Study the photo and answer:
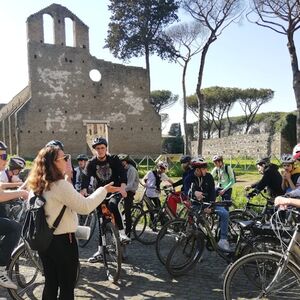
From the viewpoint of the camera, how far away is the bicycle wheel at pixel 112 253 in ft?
16.7

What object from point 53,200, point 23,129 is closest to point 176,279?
point 53,200

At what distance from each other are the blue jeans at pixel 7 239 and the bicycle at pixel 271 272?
234 cm

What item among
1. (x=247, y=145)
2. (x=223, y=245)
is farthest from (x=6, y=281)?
(x=247, y=145)

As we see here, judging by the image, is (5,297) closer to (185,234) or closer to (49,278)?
(49,278)

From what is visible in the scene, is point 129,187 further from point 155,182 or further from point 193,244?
point 193,244

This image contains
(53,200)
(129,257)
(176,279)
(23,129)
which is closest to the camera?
(53,200)

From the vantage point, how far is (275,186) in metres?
6.68

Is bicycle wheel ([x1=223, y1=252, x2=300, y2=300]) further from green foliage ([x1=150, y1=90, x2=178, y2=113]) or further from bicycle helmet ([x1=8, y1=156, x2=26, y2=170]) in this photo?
green foliage ([x1=150, y1=90, x2=178, y2=113])

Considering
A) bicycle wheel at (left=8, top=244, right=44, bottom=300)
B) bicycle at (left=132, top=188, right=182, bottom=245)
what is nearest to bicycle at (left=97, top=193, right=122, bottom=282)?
bicycle wheel at (left=8, top=244, right=44, bottom=300)

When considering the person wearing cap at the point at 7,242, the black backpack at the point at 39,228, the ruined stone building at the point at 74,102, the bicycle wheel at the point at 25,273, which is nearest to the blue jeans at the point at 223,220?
the bicycle wheel at the point at 25,273

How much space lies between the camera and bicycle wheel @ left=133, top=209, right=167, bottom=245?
750 centimetres

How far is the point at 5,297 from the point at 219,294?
8.43 feet

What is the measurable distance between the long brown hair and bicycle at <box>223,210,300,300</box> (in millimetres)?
1859

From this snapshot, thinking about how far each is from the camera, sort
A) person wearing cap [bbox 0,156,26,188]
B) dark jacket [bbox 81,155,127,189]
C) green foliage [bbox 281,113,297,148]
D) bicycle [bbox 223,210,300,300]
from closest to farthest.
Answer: bicycle [bbox 223,210,300,300], dark jacket [bbox 81,155,127,189], person wearing cap [bbox 0,156,26,188], green foliage [bbox 281,113,297,148]
